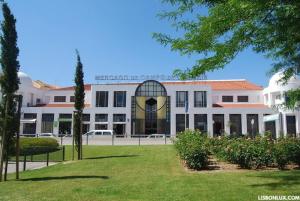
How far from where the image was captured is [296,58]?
9.80 meters

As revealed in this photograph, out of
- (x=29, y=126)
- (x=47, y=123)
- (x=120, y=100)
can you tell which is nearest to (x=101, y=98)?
(x=120, y=100)

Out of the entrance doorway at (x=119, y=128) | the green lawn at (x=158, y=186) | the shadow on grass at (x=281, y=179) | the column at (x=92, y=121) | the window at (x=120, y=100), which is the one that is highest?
the window at (x=120, y=100)

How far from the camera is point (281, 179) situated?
416 inches

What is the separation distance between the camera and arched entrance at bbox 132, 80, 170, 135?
67312 mm

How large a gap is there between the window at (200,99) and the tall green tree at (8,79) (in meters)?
54.9

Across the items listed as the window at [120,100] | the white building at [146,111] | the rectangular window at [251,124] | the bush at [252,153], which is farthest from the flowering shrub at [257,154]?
the window at [120,100]

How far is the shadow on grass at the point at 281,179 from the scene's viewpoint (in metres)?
9.55

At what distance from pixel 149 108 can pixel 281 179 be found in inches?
2270

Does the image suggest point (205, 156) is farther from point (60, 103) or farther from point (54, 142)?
point (60, 103)

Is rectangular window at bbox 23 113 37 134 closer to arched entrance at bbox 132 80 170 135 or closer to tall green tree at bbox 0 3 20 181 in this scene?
arched entrance at bbox 132 80 170 135

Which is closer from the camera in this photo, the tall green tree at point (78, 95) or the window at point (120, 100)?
the tall green tree at point (78, 95)

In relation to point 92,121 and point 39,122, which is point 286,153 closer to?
point 92,121

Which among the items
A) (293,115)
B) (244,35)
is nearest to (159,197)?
(244,35)

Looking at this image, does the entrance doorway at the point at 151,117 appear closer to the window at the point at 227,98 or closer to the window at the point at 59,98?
the window at the point at 227,98
